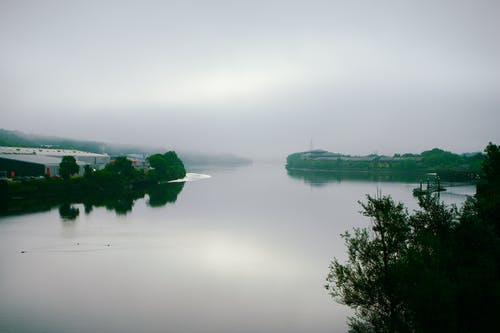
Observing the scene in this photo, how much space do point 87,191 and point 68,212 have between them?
28.1 feet

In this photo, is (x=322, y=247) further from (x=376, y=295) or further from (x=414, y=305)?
(x=414, y=305)

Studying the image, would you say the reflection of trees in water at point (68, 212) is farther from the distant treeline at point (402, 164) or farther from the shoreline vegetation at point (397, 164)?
the distant treeline at point (402, 164)

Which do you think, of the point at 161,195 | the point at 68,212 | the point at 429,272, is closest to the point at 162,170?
the point at 161,195

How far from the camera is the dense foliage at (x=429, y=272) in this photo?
5.08m

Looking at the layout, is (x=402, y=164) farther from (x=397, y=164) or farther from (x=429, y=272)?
(x=429, y=272)

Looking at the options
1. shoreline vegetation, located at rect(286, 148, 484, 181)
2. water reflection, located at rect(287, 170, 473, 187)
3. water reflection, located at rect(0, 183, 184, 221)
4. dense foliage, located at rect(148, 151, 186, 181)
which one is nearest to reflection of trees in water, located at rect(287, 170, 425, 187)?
water reflection, located at rect(287, 170, 473, 187)

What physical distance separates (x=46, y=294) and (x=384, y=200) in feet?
25.2

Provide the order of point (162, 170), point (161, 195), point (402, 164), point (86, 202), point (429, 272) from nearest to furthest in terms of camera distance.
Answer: point (429, 272) < point (86, 202) < point (161, 195) < point (162, 170) < point (402, 164)

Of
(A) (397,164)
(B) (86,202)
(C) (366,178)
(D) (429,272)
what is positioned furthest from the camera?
(A) (397,164)

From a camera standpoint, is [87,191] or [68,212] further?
[87,191]

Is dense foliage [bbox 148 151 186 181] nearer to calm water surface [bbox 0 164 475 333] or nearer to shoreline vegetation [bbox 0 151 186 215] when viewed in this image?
shoreline vegetation [bbox 0 151 186 215]

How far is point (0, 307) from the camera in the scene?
8.84 m

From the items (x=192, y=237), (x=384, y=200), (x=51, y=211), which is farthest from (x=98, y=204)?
(x=384, y=200)

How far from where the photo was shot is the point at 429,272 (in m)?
5.29
